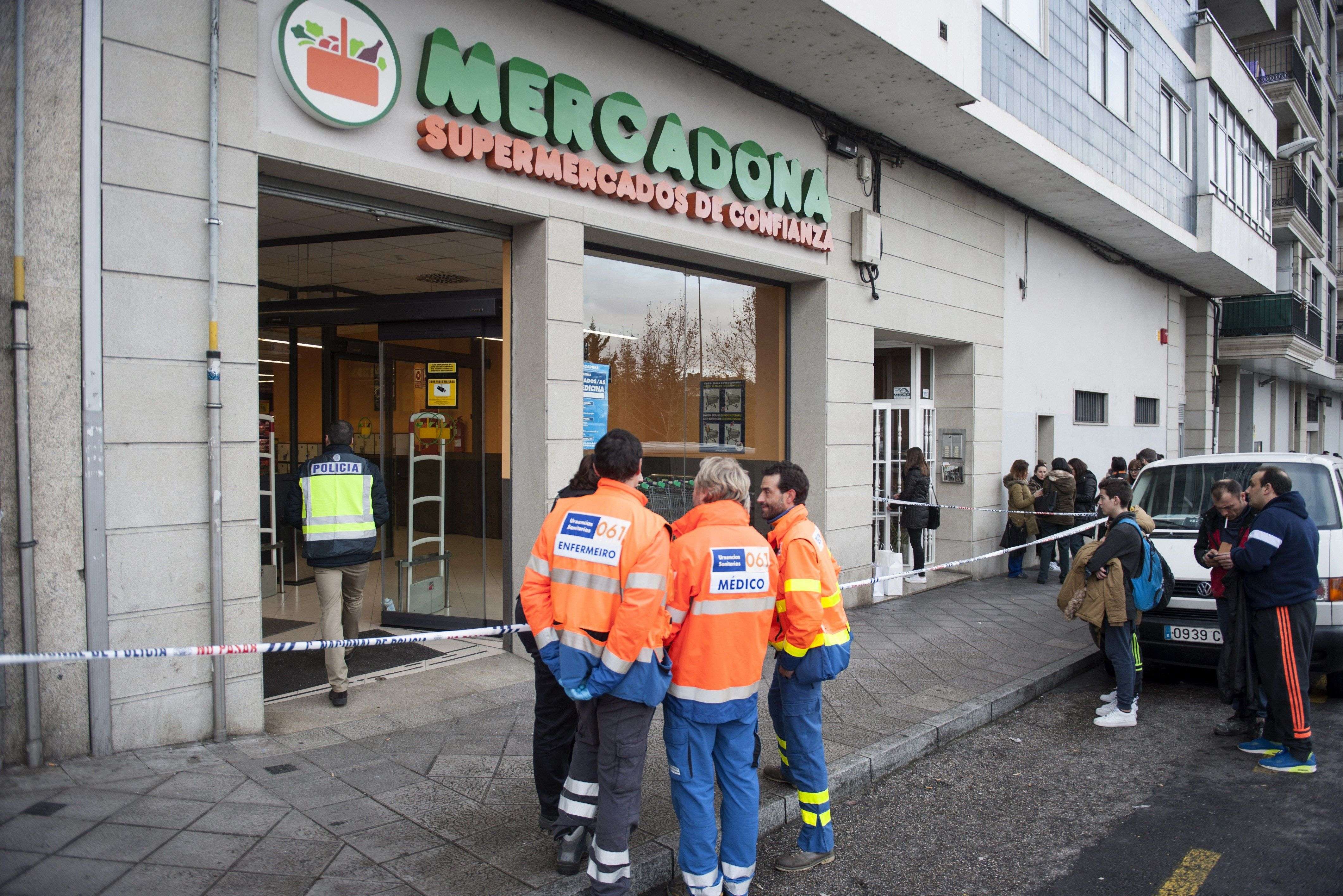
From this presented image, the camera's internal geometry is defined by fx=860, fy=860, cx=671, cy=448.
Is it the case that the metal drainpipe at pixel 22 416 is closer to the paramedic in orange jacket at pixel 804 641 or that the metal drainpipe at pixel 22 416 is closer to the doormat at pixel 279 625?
the doormat at pixel 279 625

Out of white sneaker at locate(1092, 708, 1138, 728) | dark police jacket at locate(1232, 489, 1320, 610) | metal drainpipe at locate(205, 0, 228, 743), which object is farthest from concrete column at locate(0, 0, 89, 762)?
dark police jacket at locate(1232, 489, 1320, 610)

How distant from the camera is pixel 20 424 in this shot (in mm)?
4309

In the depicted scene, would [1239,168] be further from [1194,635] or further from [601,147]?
[601,147]

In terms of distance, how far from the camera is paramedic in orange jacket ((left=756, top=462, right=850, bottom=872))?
381 centimetres

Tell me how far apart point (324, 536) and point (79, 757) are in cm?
185

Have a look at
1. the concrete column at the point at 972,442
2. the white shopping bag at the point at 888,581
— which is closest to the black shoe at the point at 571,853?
the white shopping bag at the point at 888,581

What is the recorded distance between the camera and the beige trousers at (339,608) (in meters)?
5.72

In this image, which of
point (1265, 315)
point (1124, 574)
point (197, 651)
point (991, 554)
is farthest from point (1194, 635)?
point (1265, 315)

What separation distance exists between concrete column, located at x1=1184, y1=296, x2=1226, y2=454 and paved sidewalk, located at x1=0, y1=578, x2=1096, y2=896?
16.4 meters

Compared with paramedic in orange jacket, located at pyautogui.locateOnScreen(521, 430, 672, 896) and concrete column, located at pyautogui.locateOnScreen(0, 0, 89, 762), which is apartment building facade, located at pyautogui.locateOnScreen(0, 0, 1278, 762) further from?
paramedic in orange jacket, located at pyautogui.locateOnScreen(521, 430, 672, 896)

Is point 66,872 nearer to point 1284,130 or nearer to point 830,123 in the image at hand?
point 830,123

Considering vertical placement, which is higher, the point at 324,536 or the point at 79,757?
the point at 324,536

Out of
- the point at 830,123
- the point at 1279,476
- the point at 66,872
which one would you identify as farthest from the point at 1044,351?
the point at 66,872

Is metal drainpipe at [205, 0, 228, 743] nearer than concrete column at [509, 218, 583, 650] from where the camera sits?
Yes
